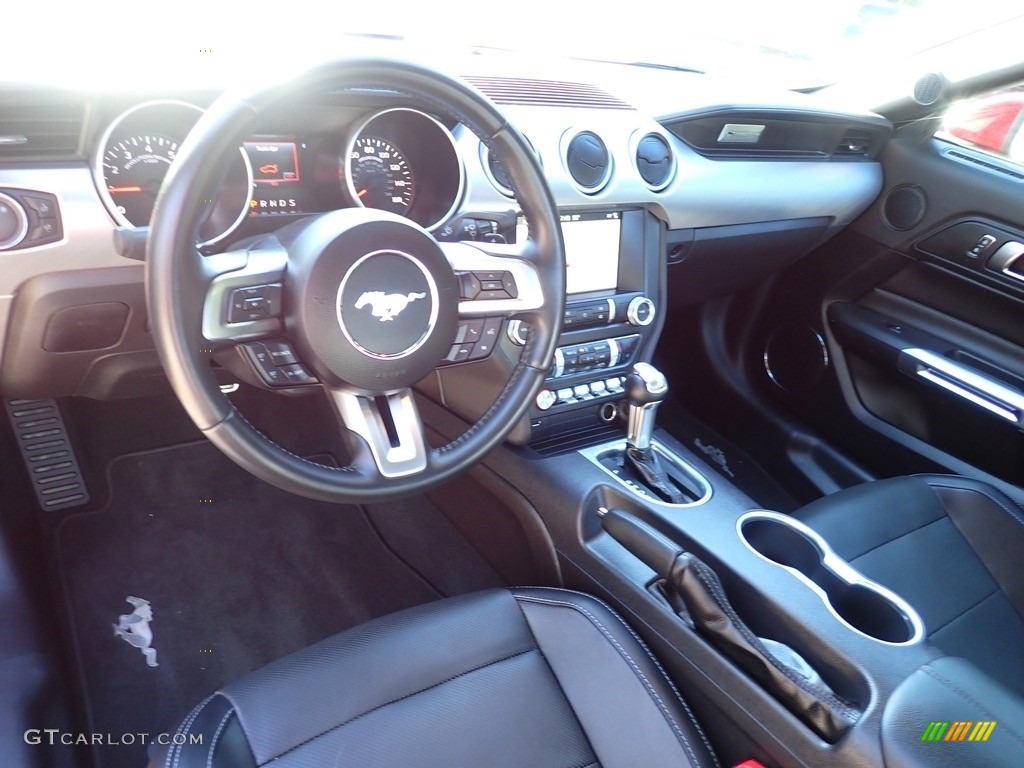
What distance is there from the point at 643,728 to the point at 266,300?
74 cm

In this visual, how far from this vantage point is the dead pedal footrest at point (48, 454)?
5.49ft

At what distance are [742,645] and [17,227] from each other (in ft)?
3.73

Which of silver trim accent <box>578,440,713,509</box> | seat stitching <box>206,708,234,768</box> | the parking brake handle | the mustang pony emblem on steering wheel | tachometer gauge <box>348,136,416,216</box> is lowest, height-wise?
seat stitching <box>206,708,234,768</box>

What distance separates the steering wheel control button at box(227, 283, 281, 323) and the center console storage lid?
2.95ft

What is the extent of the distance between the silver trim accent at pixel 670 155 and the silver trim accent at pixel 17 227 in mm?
1087

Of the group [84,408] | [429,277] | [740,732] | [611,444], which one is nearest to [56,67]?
[429,277]

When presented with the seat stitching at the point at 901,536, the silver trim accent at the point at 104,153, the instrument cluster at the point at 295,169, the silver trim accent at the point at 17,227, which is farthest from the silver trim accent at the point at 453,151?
the seat stitching at the point at 901,536

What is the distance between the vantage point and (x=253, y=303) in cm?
96

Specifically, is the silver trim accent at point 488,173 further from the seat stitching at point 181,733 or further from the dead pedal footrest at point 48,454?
the dead pedal footrest at point 48,454

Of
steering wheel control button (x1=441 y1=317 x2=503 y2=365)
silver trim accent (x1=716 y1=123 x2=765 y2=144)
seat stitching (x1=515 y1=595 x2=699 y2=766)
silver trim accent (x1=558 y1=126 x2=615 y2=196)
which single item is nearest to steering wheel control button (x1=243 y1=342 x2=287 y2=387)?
steering wheel control button (x1=441 y1=317 x2=503 y2=365)

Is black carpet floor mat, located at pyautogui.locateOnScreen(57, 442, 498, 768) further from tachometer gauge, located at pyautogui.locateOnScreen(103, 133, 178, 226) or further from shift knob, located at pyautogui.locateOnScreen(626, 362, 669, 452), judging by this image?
tachometer gauge, located at pyautogui.locateOnScreen(103, 133, 178, 226)

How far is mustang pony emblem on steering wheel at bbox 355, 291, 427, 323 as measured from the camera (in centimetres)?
98

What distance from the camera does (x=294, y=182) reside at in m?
1.29
